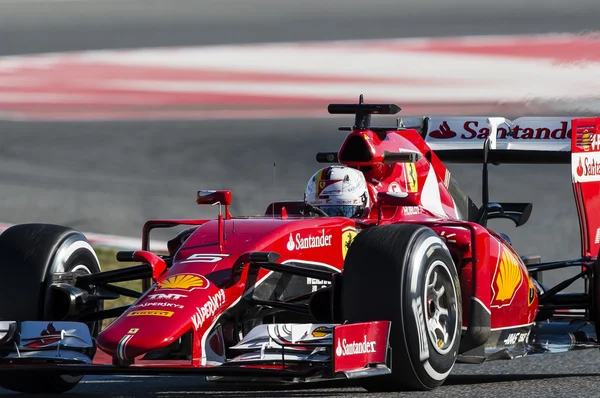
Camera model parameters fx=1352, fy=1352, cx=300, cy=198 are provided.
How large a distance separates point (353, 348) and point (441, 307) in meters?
0.96

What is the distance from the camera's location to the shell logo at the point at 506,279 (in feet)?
25.4

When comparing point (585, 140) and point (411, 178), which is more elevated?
point (585, 140)

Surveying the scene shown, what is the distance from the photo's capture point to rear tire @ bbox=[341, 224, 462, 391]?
6621mm

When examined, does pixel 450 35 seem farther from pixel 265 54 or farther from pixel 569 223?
pixel 569 223

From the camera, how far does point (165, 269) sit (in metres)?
7.34

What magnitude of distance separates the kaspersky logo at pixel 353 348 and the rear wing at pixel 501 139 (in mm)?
3991

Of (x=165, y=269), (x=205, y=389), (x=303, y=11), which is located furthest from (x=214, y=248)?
(x=303, y=11)

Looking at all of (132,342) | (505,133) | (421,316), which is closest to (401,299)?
(421,316)

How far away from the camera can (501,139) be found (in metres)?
10.3

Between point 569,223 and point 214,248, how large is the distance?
7239 millimetres

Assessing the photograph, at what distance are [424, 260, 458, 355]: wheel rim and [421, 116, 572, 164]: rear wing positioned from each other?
309 cm

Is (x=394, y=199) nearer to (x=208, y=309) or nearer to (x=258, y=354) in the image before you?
(x=208, y=309)

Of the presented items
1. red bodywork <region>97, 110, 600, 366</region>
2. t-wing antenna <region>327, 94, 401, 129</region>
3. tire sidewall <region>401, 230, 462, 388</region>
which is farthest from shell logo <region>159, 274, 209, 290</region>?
t-wing antenna <region>327, 94, 401, 129</region>

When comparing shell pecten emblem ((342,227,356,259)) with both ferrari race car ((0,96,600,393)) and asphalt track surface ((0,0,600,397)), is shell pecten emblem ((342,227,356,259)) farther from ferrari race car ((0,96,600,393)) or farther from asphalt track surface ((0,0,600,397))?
asphalt track surface ((0,0,600,397))
